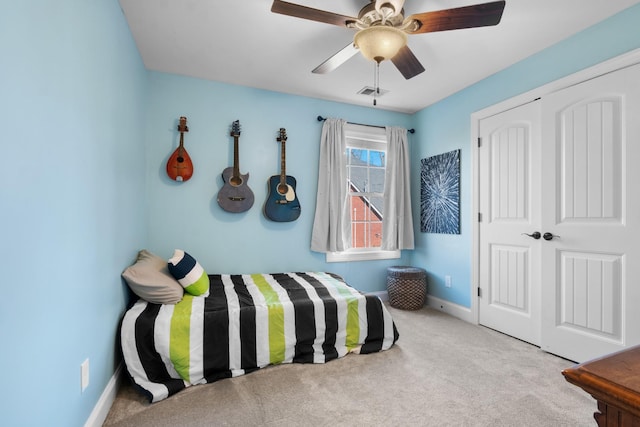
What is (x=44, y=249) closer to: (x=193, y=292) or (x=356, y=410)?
(x=193, y=292)

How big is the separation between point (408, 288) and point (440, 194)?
→ 3.88ft

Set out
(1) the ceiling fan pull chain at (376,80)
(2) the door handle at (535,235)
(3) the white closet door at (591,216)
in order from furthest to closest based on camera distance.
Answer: (1) the ceiling fan pull chain at (376,80) → (2) the door handle at (535,235) → (3) the white closet door at (591,216)

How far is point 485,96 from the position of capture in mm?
3078

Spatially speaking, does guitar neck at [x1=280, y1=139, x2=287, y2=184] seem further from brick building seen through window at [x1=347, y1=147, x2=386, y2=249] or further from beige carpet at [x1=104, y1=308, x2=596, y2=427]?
beige carpet at [x1=104, y1=308, x2=596, y2=427]

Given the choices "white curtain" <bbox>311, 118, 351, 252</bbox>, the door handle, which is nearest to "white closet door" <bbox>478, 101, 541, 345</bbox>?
the door handle

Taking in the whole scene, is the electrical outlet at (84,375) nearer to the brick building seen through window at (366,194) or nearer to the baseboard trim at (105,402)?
the baseboard trim at (105,402)

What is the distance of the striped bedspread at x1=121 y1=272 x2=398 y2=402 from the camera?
1.91m

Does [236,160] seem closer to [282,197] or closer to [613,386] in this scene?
[282,197]

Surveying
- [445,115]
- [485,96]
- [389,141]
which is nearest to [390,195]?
[389,141]

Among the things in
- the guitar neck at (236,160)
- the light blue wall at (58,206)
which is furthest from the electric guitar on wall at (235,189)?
the light blue wall at (58,206)

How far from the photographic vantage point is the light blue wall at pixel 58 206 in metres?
0.87

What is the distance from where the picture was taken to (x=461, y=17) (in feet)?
5.56

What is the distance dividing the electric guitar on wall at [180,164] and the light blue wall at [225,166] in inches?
3.3

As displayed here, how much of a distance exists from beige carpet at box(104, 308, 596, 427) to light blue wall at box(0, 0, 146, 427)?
19.6 inches
